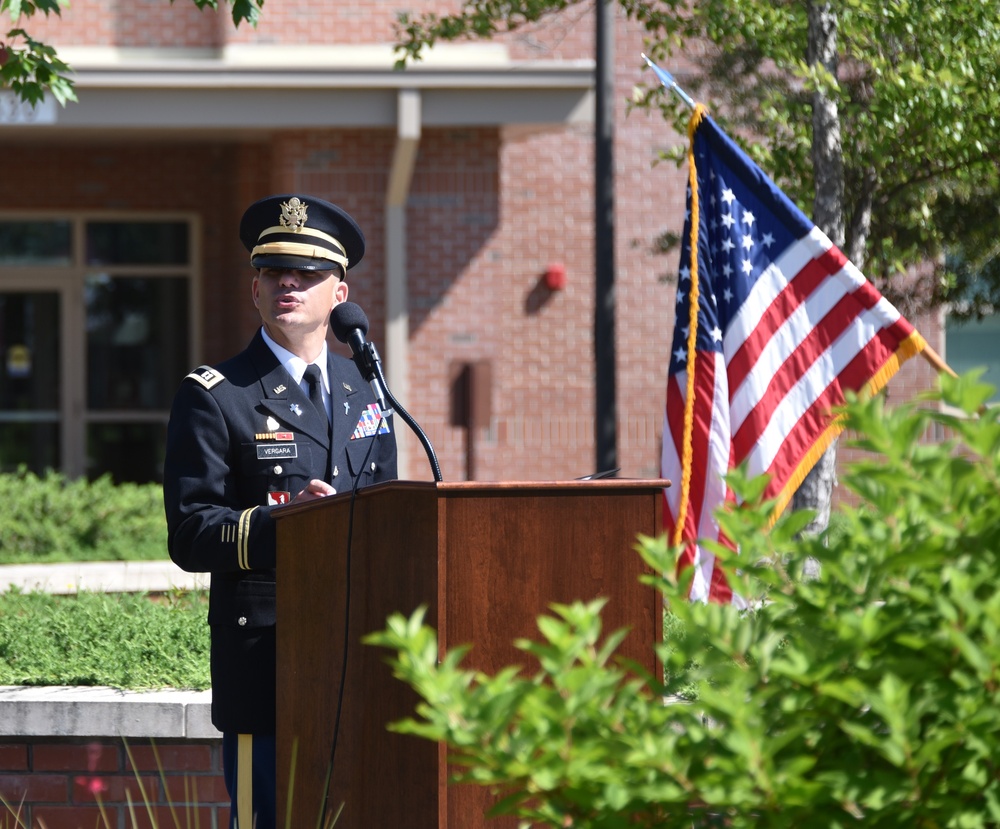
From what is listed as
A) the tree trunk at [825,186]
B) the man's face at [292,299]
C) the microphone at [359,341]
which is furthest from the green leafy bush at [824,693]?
the tree trunk at [825,186]

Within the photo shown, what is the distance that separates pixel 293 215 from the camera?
3.39 meters

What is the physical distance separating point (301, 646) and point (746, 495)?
1353mm

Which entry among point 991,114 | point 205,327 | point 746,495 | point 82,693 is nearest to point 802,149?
point 991,114

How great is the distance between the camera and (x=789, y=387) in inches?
196

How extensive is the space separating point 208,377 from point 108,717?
52.3 inches

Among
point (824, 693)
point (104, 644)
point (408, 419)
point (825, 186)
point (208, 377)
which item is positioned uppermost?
point (825, 186)

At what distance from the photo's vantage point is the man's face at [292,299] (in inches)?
128

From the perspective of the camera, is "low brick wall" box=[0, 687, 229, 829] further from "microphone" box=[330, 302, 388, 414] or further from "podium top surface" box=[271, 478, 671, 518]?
"podium top surface" box=[271, 478, 671, 518]

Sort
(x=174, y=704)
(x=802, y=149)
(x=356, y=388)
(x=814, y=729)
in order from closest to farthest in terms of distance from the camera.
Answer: (x=814, y=729) < (x=356, y=388) < (x=174, y=704) < (x=802, y=149)

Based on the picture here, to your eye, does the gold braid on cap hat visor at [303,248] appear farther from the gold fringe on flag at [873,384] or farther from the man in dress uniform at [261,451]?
the gold fringe on flag at [873,384]

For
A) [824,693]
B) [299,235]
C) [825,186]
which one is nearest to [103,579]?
[299,235]

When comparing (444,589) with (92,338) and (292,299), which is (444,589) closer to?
(292,299)

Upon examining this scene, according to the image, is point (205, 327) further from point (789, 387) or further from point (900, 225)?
point (789, 387)

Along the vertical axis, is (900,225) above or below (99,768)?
above
